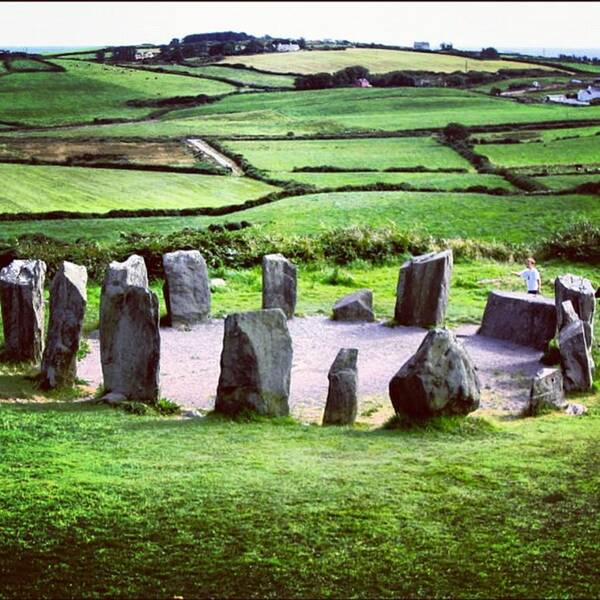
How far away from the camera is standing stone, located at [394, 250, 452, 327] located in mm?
26484

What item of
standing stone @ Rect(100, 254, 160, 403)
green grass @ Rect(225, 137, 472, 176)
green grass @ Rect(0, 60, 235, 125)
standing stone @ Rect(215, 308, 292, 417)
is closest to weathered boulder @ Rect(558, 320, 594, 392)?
standing stone @ Rect(215, 308, 292, 417)

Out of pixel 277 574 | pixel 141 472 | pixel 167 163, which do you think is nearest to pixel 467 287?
pixel 141 472

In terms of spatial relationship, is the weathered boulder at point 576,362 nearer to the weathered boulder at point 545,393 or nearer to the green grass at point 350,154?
the weathered boulder at point 545,393

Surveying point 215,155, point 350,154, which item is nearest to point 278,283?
point 215,155

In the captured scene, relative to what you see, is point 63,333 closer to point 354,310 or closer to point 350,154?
point 354,310

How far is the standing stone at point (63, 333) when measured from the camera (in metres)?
19.9

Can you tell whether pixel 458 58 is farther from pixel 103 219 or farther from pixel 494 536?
pixel 494 536

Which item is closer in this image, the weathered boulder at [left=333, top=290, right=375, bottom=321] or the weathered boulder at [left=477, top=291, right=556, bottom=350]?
the weathered boulder at [left=477, top=291, right=556, bottom=350]

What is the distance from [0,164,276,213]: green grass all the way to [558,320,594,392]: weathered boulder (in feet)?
90.9

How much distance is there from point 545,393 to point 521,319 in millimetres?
6774

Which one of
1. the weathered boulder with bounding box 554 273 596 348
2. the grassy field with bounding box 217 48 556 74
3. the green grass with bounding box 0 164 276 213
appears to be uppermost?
the grassy field with bounding box 217 48 556 74

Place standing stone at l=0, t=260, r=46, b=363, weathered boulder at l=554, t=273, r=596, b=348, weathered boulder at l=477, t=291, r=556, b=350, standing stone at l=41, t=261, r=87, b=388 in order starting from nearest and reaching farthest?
1. standing stone at l=41, t=261, r=87, b=388
2. standing stone at l=0, t=260, r=46, b=363
3. weathered boulder at l=554, t=273, r=596, b=348
4. weathered boulder at l=477, t=291, r=556, b=350

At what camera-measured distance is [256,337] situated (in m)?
17.5

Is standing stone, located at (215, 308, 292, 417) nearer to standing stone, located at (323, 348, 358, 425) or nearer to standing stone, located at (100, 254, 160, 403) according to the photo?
standing stone, located at (323, 348, 358, 425)
